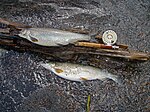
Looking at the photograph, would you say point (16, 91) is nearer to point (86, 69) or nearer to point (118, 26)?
point (86, 69)

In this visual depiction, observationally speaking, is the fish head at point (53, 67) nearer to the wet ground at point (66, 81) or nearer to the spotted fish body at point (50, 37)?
the wet ground at point (66, 81)

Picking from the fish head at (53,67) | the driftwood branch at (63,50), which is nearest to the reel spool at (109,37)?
the driftwood branch at (63,50)

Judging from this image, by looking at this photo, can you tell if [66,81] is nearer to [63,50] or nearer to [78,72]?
[78,72]

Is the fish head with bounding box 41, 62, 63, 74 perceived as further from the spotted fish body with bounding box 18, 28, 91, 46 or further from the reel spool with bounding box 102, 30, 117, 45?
the reel spool with bounding box 102, 30, 117, 45

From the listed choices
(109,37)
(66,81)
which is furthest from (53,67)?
(109,37)

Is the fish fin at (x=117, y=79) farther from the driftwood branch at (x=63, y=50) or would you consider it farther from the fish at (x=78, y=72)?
the driftwood branch at (x=63, y=50)

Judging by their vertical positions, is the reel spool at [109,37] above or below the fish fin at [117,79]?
above
